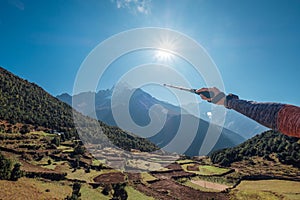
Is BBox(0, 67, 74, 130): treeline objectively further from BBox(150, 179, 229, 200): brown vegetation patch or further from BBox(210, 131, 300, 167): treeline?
BBox(210, 131, 300, 167): treeline

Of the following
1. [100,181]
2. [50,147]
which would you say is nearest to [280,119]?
[100,181]

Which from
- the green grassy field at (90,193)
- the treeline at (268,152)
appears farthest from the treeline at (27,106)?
the treeline at (268,152)

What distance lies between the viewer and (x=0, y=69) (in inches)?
3782

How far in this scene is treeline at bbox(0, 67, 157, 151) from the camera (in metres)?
62.5

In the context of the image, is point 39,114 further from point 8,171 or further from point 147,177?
point 8,171

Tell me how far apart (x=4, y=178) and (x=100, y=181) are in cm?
1057

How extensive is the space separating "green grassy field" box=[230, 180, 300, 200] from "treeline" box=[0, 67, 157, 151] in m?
40.7

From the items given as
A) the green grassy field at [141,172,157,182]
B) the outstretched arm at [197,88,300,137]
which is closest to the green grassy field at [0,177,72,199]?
the green grassy field at [141,172,157,182]

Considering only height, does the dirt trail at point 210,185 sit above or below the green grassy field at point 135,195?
above

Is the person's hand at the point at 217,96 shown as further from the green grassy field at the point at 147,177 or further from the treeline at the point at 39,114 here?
the treeline at the point at 39,114

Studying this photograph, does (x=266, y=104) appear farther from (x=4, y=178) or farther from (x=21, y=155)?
(x=21, y=155)

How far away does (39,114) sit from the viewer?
72.2 m

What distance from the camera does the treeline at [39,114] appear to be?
6247cm

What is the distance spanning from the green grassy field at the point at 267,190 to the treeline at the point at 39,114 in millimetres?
40660
